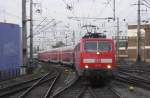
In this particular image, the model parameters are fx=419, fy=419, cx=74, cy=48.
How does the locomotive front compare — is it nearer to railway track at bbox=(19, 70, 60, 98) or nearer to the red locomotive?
the red locomotive

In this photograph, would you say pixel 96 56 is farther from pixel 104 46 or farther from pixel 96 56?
pixel 104 46

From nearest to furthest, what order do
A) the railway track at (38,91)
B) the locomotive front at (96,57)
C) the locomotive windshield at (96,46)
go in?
1. the railway track at (38,91)
2. the locomotive front at (96,57)
3. the locomotive windshield at (96,46)

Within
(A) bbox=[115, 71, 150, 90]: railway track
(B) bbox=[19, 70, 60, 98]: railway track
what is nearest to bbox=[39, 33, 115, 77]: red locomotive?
(A) bbox=[115, 71, 150, 90]: railway track

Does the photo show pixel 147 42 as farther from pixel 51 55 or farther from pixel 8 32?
pixel 8 32

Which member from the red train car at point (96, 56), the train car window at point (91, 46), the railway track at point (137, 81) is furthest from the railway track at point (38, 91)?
the railway track at point (137, 81)

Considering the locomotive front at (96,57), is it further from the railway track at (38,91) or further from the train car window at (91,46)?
the railway track at (38,91)

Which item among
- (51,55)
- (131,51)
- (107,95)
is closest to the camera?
(107,95)

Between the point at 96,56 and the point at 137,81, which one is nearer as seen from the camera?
the point at 96,56

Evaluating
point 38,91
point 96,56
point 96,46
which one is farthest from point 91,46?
point 38,91

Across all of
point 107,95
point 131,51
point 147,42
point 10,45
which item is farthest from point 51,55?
point 107,95

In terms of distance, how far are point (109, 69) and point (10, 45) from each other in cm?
1254

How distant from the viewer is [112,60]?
75.4ft

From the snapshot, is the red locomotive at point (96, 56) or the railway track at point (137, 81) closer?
the red locomotive at point (96, 56)

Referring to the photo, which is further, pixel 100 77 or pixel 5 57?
pixel 5 57
